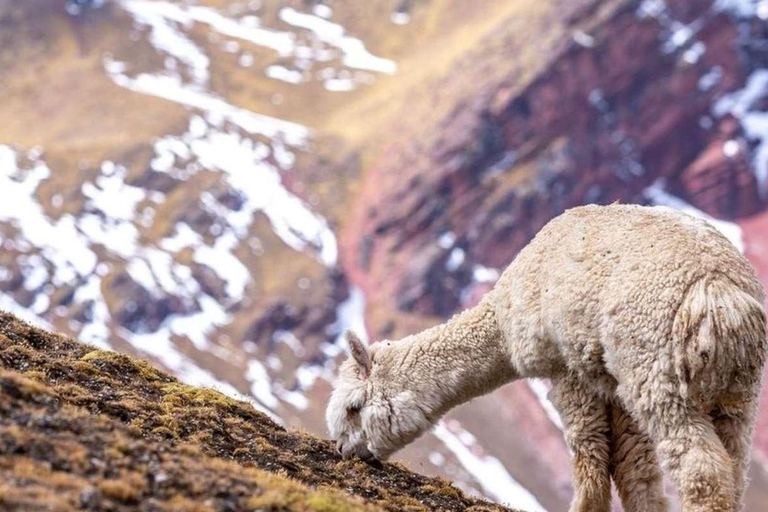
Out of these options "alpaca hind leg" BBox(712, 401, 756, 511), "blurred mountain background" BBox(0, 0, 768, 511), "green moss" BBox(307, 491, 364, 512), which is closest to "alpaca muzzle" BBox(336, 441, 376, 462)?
"green moss" BBox(307, 491, 364, 512)

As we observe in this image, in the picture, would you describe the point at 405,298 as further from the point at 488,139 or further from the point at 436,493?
the point at 436,493

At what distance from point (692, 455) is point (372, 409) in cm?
592

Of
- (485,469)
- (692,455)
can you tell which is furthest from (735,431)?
(485,469)

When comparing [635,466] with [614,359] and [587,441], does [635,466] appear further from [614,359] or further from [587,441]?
[614,359]

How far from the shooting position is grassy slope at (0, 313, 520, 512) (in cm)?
857

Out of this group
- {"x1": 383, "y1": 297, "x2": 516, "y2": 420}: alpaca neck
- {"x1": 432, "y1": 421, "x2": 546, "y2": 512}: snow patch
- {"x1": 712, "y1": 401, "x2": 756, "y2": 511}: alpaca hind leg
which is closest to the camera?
{"x1": 712, "y1": 401, "x2": 756, "y2": 511}: alpaca hind leg

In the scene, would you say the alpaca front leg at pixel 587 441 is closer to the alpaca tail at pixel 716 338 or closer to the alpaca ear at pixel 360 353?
the alpaca tail at pixel 716 338

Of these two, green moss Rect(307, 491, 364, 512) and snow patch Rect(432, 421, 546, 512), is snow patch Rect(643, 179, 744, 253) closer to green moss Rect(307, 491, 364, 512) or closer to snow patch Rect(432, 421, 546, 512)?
snow patch Rect(432, 421, 546, 512)

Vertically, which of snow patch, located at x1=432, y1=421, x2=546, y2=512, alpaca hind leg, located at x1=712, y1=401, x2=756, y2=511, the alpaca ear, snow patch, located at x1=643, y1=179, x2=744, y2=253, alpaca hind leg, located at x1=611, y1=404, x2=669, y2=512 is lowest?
snow patch, located at x1=432, y1=421, x2=546, y2=512

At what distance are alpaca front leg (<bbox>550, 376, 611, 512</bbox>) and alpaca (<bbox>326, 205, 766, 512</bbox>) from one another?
2cm

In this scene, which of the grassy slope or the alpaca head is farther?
the alpaca head

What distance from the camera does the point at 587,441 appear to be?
12523 millimetres

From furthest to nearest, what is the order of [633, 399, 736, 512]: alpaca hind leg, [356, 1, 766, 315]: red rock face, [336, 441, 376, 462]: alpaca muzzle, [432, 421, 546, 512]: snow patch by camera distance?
[356, 1, 766, 315]: red rock face
[432, 421, 546, 512]: snow patch
[336, 441, 376, 462]: alpaca muzzle
[633, 399, 736, 512]: alpaca hind leg

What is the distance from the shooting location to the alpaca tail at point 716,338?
10.4 metres
